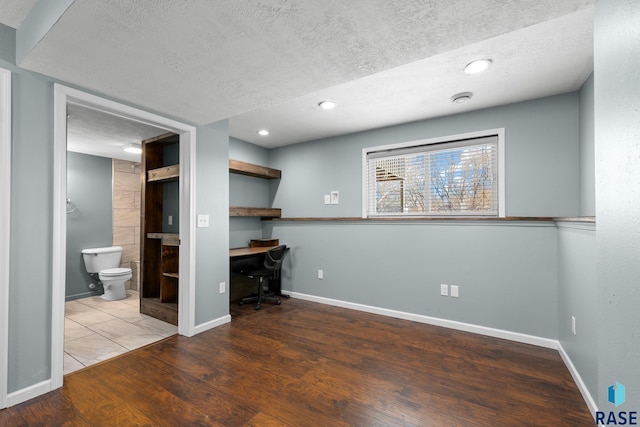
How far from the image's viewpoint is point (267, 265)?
365 centimetres

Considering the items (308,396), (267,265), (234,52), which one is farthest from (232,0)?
(267,265)

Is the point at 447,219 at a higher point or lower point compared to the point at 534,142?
lower

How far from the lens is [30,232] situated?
1772 mm

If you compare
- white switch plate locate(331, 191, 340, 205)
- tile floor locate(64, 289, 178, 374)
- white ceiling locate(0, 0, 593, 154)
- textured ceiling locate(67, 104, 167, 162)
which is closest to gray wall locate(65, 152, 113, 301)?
textured ceiling locate(67, 104, 167, 162)

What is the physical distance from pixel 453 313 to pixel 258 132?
3.24 meters

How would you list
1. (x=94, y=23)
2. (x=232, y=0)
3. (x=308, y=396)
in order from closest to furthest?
1. (x=232, y=0)
2. (x=94, y=23)
3. (x=308, y=396)

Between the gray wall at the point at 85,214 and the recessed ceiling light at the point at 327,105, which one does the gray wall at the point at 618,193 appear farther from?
the gray wall at the point at 85,214

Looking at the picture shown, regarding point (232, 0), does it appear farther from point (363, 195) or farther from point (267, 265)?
point (267, 265)

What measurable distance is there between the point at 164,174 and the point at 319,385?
9.00 feet

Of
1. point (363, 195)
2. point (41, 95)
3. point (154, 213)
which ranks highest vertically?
point (41, 95)

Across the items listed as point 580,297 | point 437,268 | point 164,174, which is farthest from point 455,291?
point 164,174

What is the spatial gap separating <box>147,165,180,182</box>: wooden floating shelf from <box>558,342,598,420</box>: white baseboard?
3820 millimetres

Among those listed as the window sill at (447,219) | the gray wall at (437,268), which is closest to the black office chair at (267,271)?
the gray wall at (437,268)

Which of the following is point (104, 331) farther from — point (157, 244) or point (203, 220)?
point (203, 220)
